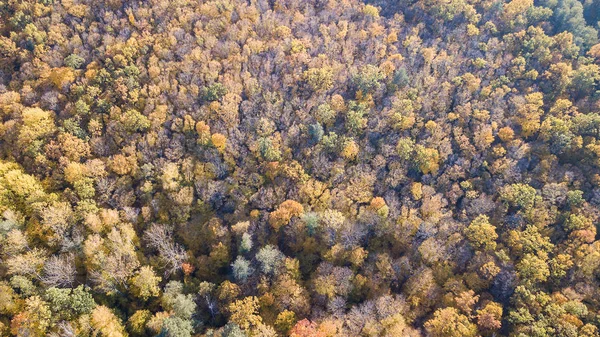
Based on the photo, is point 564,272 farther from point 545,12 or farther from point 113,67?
point 113,67

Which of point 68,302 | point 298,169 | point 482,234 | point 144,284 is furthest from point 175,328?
point 482,234

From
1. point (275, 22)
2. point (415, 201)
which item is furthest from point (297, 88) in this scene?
point (415, 201)

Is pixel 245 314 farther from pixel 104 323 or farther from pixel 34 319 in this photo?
pixel 34 319

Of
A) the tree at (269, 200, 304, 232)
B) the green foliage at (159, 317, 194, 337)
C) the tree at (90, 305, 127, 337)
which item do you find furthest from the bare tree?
the tree at (269, 200, 304, 232)

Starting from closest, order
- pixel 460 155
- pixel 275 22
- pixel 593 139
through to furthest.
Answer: pixel 593 139 < pixel 460 155 < pixel 275 22

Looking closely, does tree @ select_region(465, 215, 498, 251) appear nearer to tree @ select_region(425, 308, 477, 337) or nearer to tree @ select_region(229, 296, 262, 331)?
tree @ select_region(425, 308, 477, 337)

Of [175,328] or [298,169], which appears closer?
[175,328]

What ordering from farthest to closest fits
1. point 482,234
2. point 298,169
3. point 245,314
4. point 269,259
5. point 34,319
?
point 298,169
point 482,234
point 269,259
point 245,314
point 34,319

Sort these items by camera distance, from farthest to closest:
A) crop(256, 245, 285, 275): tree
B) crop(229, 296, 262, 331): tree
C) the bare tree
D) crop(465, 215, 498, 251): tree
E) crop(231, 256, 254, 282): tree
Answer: crop(465, 215, 498, 251): tree → the bare tree → crop(256, 245, 285, 275): tree → crop(231, 256, 254, 282): tree → crop(229, 296, 262, 331): tree
